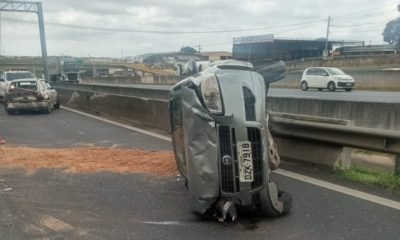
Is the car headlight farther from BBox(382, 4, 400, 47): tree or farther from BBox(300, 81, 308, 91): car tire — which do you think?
BBox(382, 4, 400, 47): tree

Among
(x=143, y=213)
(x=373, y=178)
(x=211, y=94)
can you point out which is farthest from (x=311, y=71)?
(x=211, y=94)

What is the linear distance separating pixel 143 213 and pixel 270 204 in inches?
55.3

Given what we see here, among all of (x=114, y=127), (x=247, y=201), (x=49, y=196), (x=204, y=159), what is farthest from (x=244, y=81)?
(x=114, y=127)

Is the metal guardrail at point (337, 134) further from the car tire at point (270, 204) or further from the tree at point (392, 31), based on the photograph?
the tree at point (392, 31)

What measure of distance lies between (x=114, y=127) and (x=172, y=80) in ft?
131

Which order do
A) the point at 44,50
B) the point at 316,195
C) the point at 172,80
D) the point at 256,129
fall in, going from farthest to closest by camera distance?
1. the point at 172,80
2. the point at 44,50
3. the point at 316,195
4. the point at 256,129

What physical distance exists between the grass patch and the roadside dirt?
2501mm

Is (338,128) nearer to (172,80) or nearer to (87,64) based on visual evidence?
(172,80)

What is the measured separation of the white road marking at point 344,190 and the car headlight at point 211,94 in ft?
7.24

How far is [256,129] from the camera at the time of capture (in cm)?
433

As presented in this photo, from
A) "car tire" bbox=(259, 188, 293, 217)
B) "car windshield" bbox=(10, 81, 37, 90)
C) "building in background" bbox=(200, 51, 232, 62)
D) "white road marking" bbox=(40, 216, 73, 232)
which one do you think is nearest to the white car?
"car windshield" bbox=(10, 81, 37, 90)

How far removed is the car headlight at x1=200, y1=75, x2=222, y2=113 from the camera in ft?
14.3

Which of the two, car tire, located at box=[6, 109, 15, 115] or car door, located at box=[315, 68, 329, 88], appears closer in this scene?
car tire, located at box=[6, 109, 15, 115]

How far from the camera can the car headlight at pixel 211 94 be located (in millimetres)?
4363
